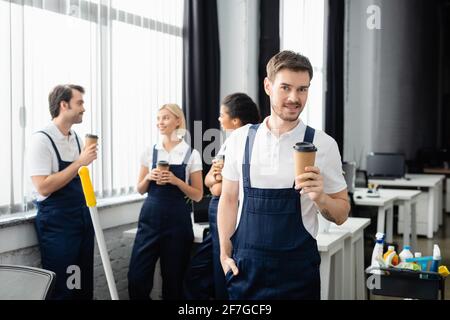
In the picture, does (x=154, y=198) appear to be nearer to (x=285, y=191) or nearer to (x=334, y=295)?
(x=334, y=295)

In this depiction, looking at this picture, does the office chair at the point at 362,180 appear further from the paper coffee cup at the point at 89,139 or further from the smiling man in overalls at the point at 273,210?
the smiling man in overalls at the point at 273,210

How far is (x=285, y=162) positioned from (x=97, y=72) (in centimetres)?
230

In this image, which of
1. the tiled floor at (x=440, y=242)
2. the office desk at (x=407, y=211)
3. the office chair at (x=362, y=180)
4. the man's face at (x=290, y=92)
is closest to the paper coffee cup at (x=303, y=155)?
the man's face at (x=290, y=92)

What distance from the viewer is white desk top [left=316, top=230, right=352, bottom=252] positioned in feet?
9.74

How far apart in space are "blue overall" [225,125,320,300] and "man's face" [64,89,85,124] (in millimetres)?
1570

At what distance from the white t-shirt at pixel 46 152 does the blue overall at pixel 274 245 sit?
153 cm

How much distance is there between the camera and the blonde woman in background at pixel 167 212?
3.27m

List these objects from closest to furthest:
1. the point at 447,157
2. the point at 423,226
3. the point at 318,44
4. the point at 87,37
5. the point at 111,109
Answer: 1. the point at 87,37
2. the point at 111,109
3. the point at 318,44
4. the point at 423,226
5. the point at 447,157

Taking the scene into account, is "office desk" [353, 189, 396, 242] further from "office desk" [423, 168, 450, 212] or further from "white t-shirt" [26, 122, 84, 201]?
"white t-shirt" [26, 122, 84, 201]

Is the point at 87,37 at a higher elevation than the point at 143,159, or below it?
higher

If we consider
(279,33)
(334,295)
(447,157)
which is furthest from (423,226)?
(279,33)

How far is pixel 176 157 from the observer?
3393 millimetres
